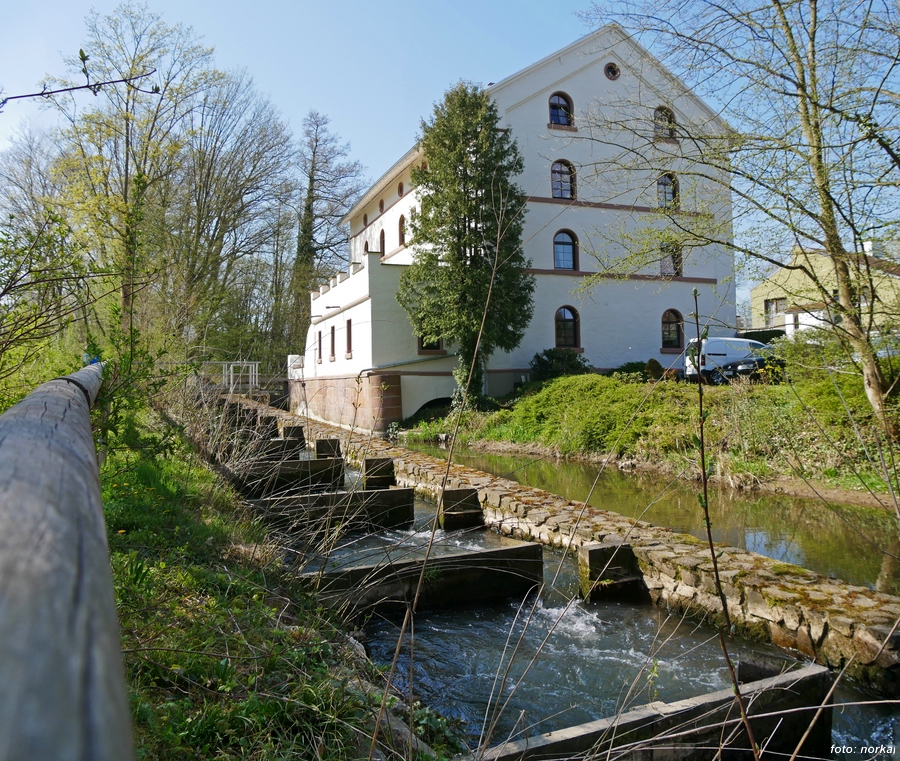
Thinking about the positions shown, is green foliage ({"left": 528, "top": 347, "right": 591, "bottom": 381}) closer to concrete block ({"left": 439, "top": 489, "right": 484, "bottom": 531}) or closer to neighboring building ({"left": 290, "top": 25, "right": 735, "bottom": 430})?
neighboring building ({"left": 290, "top": 25, "right": 735, "bottom": 430})

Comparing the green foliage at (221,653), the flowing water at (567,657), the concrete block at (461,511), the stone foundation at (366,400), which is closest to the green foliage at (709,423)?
the stone foundation at (366,400)

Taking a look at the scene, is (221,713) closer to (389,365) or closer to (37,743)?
(37,743)

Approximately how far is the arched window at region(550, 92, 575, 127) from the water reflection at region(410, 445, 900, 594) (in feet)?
51.1

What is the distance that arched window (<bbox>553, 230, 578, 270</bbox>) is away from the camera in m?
24.1

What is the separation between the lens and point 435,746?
10.1 feet

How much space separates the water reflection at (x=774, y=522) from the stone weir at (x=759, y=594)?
0.59 meters

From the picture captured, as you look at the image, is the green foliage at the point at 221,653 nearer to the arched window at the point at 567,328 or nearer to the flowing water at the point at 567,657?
the flowing water at the point at 567,657

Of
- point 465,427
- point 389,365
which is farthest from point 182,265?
point 389,365

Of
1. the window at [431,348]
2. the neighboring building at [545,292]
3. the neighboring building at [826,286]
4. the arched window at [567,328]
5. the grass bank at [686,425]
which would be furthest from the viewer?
the arched window at [567,328]

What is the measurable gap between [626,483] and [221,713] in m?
9.91

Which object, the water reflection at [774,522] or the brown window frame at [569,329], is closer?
the water reflection at [774,522]

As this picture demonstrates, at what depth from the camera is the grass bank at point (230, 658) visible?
2574 mm

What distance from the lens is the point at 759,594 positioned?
529 centimetres

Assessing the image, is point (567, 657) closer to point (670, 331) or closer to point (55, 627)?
point (55, 627)
